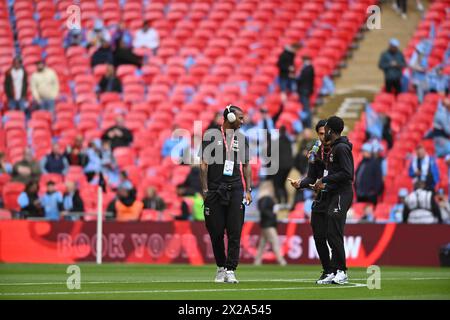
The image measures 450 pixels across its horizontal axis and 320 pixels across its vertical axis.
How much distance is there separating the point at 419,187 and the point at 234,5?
1238cm

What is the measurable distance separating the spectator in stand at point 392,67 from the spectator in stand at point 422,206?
17.6 feet

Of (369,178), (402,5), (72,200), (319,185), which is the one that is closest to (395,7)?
(402,5)

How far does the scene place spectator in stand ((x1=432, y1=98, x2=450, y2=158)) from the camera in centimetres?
2884

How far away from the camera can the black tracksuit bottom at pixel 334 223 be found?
1619 cm

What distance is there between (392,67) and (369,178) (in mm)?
4304

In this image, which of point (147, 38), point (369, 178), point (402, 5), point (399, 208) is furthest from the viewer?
point (147, 38)

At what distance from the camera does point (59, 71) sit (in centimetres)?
3672

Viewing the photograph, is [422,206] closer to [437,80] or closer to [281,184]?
[281,184]

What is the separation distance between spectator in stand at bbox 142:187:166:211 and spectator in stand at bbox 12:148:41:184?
366cm

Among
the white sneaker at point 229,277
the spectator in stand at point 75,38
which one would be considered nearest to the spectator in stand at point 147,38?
the spectator in stand at point 75,38

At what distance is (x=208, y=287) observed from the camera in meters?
16.0

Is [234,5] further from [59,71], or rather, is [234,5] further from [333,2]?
[59,71]

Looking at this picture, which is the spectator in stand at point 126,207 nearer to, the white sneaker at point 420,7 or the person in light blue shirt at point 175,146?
the person in light blue shirt at point 175,146
